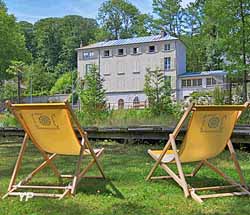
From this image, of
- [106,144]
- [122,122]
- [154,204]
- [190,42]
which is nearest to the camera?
[154,204]

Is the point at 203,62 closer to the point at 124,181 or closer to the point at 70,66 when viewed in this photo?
the point at 70,66

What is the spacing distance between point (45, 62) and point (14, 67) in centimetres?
3446

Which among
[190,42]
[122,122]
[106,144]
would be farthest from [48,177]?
[190,42]

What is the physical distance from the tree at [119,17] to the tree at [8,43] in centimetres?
1976

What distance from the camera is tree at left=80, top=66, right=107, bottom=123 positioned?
427 inches

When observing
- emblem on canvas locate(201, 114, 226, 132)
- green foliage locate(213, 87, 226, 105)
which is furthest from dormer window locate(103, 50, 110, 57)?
emblem on canvas locate(201, 114, 226, 132)

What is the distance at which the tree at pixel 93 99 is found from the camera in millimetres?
10852

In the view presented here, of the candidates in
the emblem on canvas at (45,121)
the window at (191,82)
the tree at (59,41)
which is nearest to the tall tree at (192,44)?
the window at (191,82)

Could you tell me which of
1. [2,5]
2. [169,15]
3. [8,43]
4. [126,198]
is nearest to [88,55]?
[169,15]

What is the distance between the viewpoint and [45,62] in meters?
61.9

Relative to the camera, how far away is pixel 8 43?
1147 inches

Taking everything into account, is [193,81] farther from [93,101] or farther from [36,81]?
[93,101]

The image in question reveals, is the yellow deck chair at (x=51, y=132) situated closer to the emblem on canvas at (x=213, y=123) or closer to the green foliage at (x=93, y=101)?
the emblem on canvas at (x=213, y=123)

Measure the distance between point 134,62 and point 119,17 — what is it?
14.1 meters
